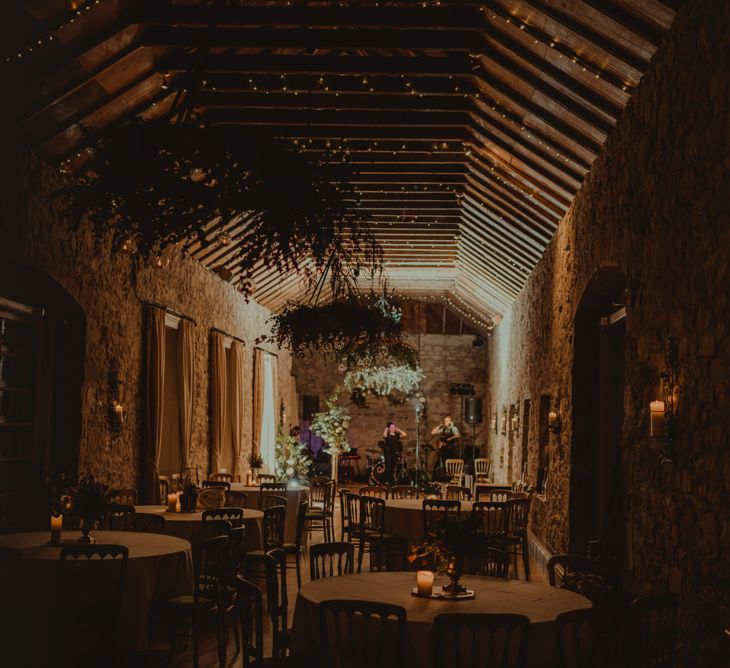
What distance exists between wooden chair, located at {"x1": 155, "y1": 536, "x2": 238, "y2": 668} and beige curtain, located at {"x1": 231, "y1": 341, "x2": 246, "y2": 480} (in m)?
8.45

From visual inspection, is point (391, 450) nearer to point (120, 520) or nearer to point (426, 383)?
point (426, 383)

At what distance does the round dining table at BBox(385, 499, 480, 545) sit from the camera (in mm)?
9078

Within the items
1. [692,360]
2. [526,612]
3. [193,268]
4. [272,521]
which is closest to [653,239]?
[692,360]

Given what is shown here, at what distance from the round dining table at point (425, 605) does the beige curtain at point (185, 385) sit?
22.2 ft

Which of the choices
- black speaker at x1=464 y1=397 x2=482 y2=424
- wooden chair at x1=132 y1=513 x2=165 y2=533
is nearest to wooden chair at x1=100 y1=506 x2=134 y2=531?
wooden chair at x1=132 y1=513 x2=165 y2=533

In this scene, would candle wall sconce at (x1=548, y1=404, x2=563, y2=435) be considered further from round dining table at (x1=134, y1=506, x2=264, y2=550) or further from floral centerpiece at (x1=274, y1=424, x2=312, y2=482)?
floral centerpiece at (x1=274, y1=424, x2=312, y2=482)

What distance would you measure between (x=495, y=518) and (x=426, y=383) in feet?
45.8

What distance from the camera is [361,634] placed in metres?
4.31

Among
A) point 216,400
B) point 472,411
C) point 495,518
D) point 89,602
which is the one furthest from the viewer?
point 472,411

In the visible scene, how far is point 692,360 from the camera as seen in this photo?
187 inches

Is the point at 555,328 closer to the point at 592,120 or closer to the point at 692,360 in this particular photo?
the point at 592,120

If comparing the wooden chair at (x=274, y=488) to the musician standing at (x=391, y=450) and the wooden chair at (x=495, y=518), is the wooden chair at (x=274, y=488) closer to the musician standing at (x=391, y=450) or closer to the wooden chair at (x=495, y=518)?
the wooden chair at (x=495, y=518)

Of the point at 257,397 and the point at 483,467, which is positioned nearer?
the point at 257,397

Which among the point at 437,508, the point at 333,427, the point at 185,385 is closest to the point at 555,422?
the point at 437,508
